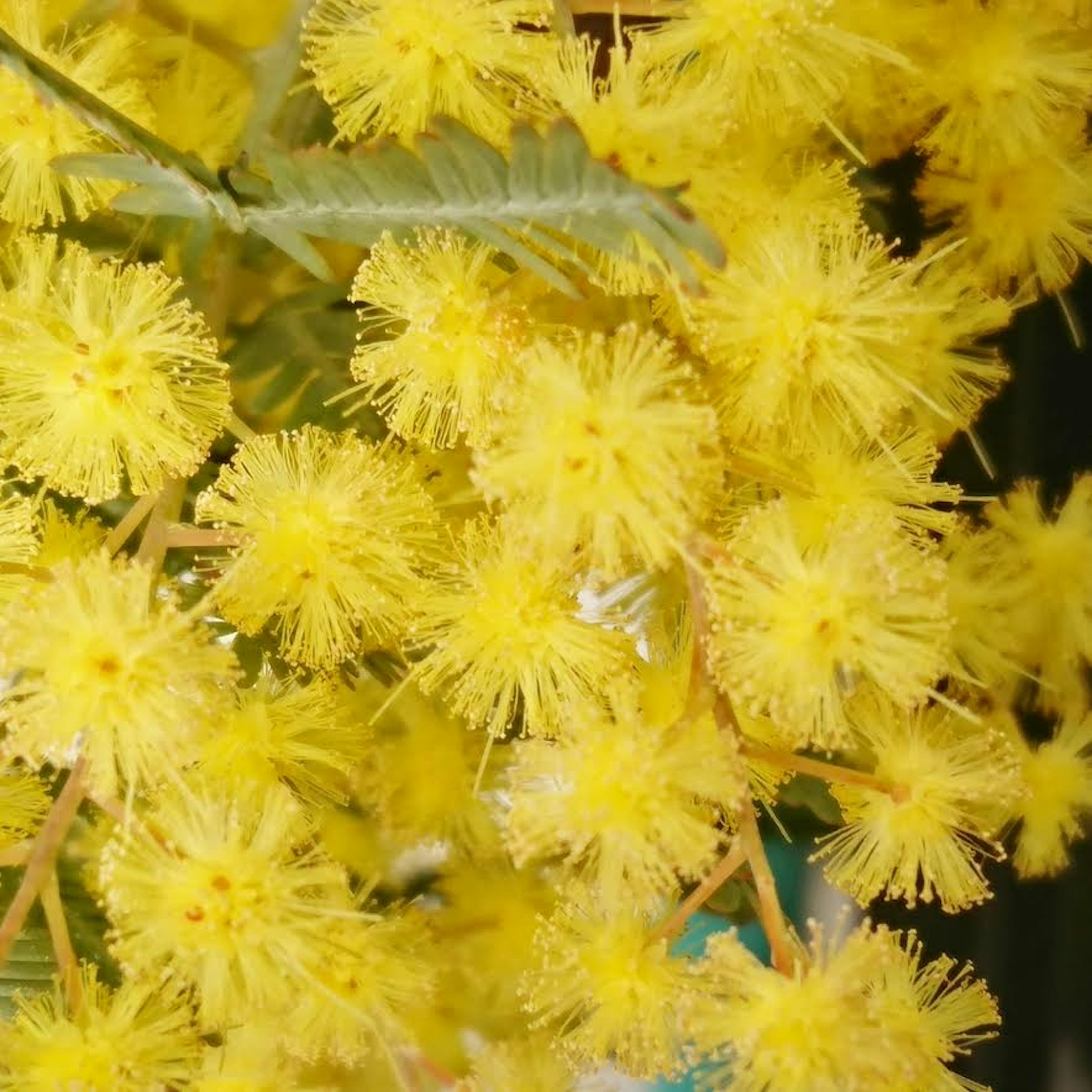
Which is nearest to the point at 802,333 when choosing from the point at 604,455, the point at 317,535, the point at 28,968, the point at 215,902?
the point at 604,455

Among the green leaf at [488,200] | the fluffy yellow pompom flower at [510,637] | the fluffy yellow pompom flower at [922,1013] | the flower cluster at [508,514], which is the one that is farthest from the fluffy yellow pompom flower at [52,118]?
the fluffy yellow pompom flower at [922,1013]

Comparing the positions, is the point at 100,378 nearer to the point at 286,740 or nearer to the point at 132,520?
the point at 132,520

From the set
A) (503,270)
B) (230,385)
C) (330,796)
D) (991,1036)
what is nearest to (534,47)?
(503,270)

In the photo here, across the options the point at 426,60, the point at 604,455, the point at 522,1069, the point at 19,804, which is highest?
the point at 426,60

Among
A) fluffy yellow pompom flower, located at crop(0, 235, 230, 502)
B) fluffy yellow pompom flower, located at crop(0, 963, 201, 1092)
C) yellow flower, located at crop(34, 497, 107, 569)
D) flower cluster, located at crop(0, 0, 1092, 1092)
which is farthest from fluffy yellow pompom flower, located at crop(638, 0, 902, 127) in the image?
fluffy yellow pompom flower, located at crop(0, 963, 201, 1092)

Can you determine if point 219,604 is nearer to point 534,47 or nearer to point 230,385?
point 230,385

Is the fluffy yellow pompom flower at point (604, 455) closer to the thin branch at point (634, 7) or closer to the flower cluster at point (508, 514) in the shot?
the flower cluster at point (508, 514)

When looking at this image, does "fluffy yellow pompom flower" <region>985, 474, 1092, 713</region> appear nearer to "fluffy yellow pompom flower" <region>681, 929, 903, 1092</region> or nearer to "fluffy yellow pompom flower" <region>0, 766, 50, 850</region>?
"fluffy yellow pompom flower" <region>681, 929, 903, 1092</region>

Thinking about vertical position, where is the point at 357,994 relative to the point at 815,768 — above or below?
below

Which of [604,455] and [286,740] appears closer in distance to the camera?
[604,455]
